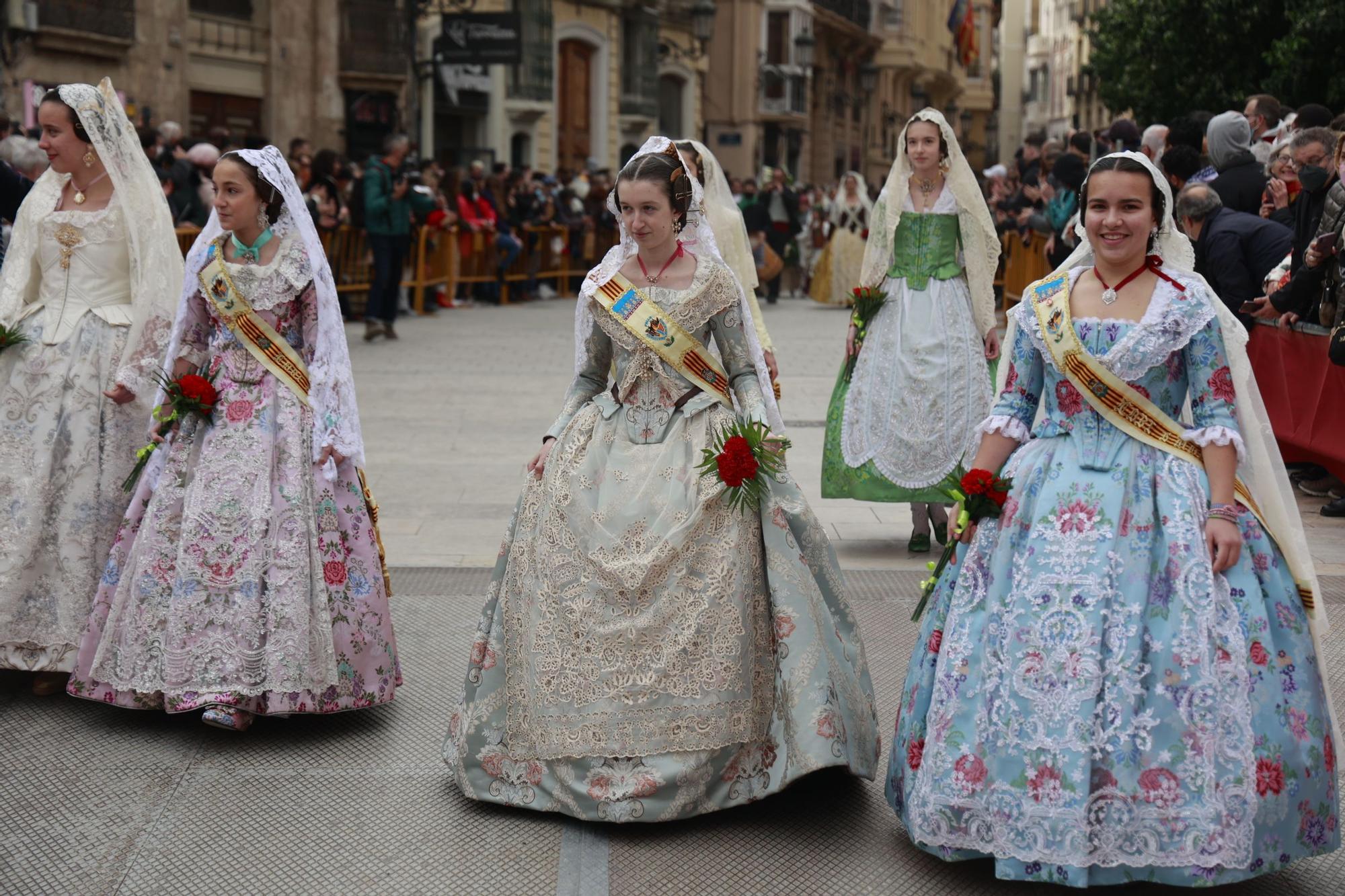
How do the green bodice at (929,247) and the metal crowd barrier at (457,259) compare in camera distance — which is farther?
the metal crowd barrier at (457,259)

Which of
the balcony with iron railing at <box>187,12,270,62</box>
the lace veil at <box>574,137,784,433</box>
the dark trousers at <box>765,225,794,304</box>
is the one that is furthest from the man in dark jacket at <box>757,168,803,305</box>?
the lace veil at <box>574,137,784,433</box>

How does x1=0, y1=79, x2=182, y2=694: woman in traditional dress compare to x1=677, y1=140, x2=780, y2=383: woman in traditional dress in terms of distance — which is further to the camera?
x1=677, y1=140, x2=780, y2=383: woman in traditional dress

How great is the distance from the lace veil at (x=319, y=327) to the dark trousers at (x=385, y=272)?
36.2 feet

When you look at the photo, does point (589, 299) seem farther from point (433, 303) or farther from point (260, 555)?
point (433, 303)

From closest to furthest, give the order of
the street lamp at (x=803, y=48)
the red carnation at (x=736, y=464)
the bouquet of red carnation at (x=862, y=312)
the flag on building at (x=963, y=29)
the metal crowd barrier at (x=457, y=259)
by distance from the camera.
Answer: the red carnation at (x=736, y=464) < the bouquet of red carnation at (x=862, y=312) < the metal crowd barrier at (x=457, y=259) < the street lamp at (x=803, y=48) < the flag on building at (x=963, y=29)

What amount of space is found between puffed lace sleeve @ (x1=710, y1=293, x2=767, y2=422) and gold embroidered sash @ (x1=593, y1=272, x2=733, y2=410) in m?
0.05

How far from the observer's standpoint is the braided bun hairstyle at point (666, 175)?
14.7 feet

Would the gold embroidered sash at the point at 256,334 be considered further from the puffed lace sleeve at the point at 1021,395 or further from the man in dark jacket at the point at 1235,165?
the man in dark jacket at the point at 1235,165

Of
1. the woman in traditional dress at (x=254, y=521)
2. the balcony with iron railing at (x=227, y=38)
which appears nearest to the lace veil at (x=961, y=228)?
the woman in traditional dress at (x=254, y=521)

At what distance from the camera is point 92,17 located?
2022 cm

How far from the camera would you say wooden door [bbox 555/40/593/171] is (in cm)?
3394

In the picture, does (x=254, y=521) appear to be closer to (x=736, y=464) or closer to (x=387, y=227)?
(x=736, y=464)

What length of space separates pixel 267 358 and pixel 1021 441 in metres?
2.38

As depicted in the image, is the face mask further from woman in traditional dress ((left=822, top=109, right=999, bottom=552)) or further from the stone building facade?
the stone building facade
